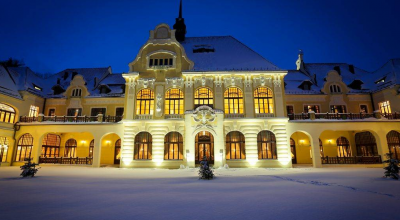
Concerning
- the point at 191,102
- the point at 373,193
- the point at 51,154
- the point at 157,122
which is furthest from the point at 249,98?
the point at 51,154

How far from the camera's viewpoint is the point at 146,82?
27500 millimetres

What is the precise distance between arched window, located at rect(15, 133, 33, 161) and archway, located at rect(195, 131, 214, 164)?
2213cm

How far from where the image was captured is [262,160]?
24.9 m

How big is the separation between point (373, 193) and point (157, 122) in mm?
21512

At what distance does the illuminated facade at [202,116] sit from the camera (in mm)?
25547

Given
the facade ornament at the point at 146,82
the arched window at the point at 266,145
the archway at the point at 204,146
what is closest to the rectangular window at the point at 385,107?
the arched window at the point at 266,145

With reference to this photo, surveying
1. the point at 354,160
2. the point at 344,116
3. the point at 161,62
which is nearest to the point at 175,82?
the point at 161,62

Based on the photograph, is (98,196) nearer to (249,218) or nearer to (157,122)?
(249,218)

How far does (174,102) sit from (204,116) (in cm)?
468

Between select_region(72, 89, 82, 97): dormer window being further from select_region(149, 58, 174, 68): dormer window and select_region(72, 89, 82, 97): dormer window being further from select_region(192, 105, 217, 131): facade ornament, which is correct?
select_region(192, 105, 217, 131): facade ornament

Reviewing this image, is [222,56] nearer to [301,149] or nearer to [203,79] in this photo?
[203,79]

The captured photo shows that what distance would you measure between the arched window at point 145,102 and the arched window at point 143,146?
2798mm

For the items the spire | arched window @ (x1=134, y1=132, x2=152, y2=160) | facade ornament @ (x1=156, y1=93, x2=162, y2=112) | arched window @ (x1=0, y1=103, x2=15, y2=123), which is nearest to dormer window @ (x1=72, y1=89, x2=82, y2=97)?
arched window @ (x1=0, y1=103, x2=15, y2=123)

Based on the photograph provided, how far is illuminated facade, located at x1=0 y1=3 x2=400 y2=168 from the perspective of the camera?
25.5 metres
